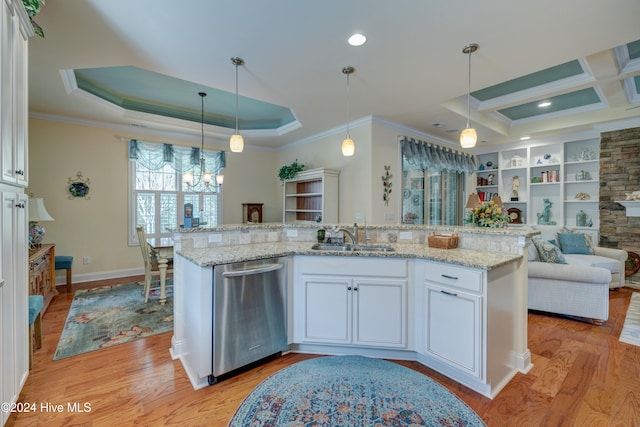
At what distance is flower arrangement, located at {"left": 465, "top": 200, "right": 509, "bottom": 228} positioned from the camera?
8.45 feet

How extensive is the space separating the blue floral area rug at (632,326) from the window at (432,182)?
2.75m

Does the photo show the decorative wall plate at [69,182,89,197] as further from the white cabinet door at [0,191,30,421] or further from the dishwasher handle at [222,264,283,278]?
the dishwasher handle at [222,264,283,278]

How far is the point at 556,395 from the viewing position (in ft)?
6.46

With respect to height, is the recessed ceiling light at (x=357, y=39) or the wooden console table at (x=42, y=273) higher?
the recessed ceiling light at (x=357, y=39)

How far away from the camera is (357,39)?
2312mm

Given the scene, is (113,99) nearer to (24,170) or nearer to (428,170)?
(24,170)

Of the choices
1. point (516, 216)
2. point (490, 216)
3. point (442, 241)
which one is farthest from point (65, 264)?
point (516, 216)

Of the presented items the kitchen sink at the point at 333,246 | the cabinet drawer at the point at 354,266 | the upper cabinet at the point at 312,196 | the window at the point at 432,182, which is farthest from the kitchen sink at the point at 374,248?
the window at the point at 432,182

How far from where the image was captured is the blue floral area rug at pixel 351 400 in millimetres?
1711

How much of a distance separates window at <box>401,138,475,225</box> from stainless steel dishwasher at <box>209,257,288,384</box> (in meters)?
3.02

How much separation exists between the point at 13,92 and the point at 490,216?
3.52m

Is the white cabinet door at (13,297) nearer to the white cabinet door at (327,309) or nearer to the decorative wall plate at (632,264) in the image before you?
the white cabinet door at (327,309)

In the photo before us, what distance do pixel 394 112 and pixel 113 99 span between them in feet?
14.0

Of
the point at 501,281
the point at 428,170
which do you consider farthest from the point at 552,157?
the point at 501,281
